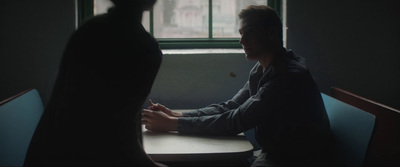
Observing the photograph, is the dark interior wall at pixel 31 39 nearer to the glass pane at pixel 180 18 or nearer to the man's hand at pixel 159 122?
the glass pane at pixel 180 18

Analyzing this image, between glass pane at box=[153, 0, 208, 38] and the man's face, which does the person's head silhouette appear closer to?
the man's face

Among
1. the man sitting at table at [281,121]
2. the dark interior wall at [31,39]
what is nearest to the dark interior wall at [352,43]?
the man sitting at table at [281,121]

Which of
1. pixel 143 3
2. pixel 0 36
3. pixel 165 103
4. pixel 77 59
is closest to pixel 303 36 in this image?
pixel 165 103

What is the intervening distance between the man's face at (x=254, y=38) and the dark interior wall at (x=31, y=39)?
1199 millimetres

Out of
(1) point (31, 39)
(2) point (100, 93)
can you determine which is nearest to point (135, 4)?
(2) point (100, 93)

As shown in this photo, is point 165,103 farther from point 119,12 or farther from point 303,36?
point 119,12

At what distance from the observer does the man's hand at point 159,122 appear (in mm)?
1606

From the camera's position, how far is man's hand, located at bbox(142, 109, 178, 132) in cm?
161

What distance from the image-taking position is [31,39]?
2240mm

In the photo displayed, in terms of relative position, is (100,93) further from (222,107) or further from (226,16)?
(226,16)

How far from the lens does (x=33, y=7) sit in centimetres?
222

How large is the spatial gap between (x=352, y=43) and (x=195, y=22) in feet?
3.72

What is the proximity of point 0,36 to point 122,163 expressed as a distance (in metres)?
1.84

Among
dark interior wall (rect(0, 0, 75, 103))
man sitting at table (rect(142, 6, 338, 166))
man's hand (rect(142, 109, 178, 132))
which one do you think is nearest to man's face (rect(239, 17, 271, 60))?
man sitting at table (rect(142, 6, 338, 166))
